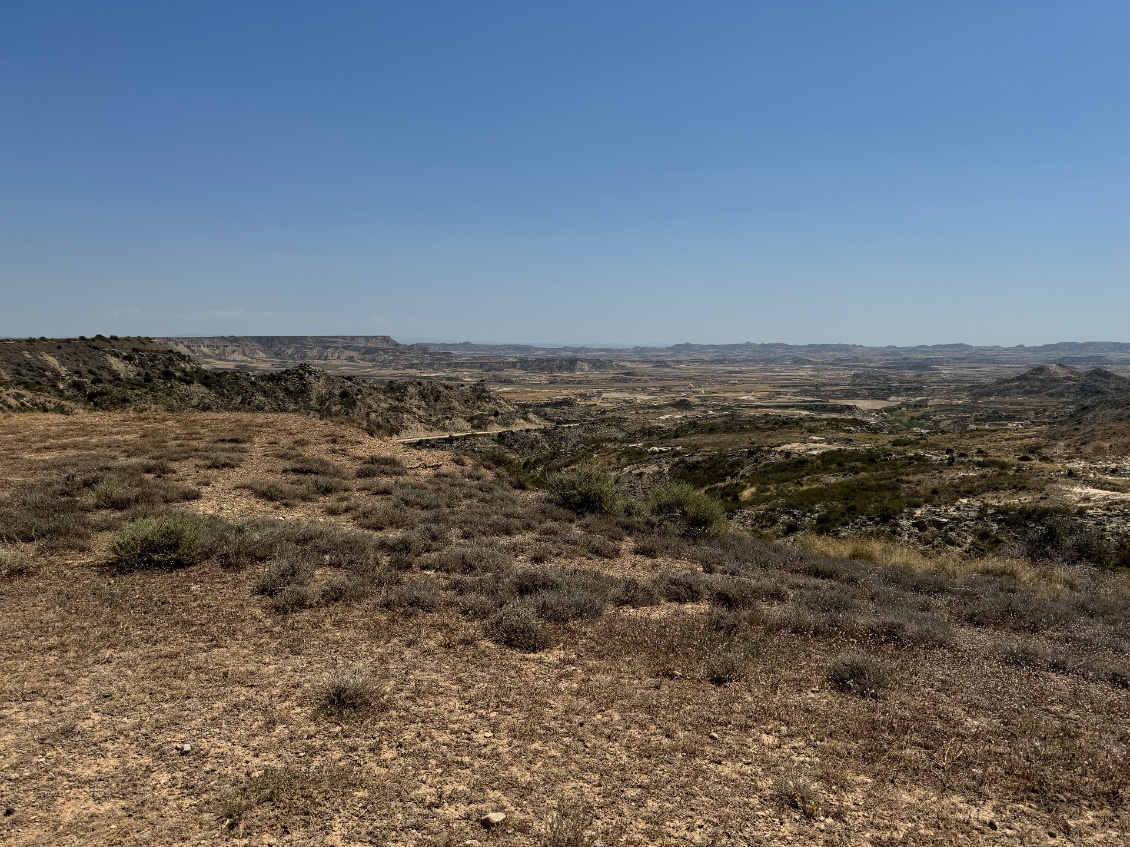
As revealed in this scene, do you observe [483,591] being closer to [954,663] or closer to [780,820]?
[780,820]

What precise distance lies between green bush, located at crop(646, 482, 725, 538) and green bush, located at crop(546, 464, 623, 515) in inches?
51.7

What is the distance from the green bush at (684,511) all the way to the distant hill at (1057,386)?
153974 millimetres

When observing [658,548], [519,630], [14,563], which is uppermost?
[14,563]

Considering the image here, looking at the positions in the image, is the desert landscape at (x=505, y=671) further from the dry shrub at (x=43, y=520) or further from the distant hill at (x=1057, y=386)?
the distant hill at (x=1057, y=386)

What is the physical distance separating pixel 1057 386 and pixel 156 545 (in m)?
→ 195

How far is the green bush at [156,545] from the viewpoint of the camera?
32.5ft

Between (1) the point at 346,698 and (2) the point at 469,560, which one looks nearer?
(1) the point at 346,698

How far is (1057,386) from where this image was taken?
149m

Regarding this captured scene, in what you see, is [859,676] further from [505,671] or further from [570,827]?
[570,827]

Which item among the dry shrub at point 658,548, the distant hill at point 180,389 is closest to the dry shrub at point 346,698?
the dry shrub at point 658,548

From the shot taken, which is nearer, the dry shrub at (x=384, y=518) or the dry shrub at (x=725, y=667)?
the dry shrub at (x=725, y=667)

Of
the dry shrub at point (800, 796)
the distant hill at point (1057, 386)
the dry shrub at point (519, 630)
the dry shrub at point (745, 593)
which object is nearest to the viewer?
the dry shrub at point (800, 796)

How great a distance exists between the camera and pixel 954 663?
819 cm

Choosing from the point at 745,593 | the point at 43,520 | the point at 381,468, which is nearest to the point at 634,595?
the point at 745,593
